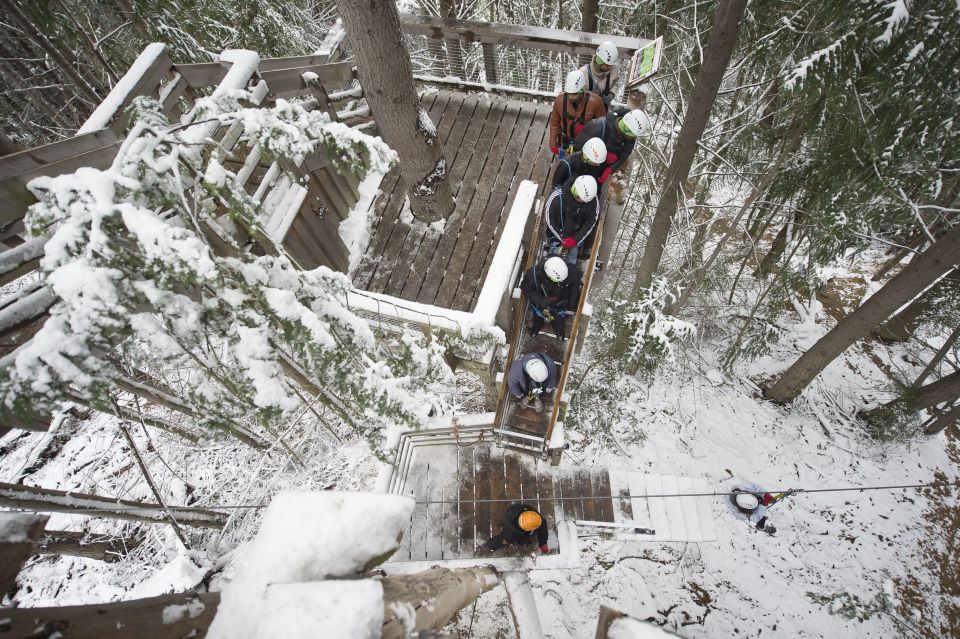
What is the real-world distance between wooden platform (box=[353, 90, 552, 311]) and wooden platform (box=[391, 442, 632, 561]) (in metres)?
2.30

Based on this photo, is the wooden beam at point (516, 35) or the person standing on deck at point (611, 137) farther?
the wooden beam at point (516, 35)

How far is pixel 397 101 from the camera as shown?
4469mm

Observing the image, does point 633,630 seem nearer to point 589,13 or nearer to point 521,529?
point 521,529

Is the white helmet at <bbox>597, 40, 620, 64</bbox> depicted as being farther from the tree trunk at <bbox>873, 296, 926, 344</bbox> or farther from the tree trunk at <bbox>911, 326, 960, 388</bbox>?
the tree trunk at <bbox>873, 296, 926, 344</bbox>

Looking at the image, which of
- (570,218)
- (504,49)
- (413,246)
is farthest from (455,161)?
(570,218)

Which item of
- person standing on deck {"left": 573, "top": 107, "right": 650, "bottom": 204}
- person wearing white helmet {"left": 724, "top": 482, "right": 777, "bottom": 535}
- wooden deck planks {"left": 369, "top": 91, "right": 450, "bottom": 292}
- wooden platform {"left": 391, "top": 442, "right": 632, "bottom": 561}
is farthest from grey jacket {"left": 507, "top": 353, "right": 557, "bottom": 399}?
person wearing white helmet {"left": 724, "top": 482, "right": 777, "bottom": 535}

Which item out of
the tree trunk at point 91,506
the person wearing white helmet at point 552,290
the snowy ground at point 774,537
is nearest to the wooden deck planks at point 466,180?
the person wearing white helmet at point 552,290

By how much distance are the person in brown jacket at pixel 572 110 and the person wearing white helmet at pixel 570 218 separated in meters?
0.93

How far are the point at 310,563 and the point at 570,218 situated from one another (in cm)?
509

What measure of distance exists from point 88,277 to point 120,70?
875 cm

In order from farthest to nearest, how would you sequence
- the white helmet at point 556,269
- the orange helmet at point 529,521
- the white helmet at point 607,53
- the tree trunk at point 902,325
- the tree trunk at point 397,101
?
1. the tree trunk at point 902,325
2. the white helmet at point 607,53
3. the white helmet at point 556,269
4. the orange helmet at point 529,521
5. the tree trunk at point 397,101

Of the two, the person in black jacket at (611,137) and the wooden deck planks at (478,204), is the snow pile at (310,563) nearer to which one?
the wooden deck planks at (478,204)

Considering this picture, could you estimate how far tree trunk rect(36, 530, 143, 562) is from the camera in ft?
15.1

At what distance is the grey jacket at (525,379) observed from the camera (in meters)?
5.37
